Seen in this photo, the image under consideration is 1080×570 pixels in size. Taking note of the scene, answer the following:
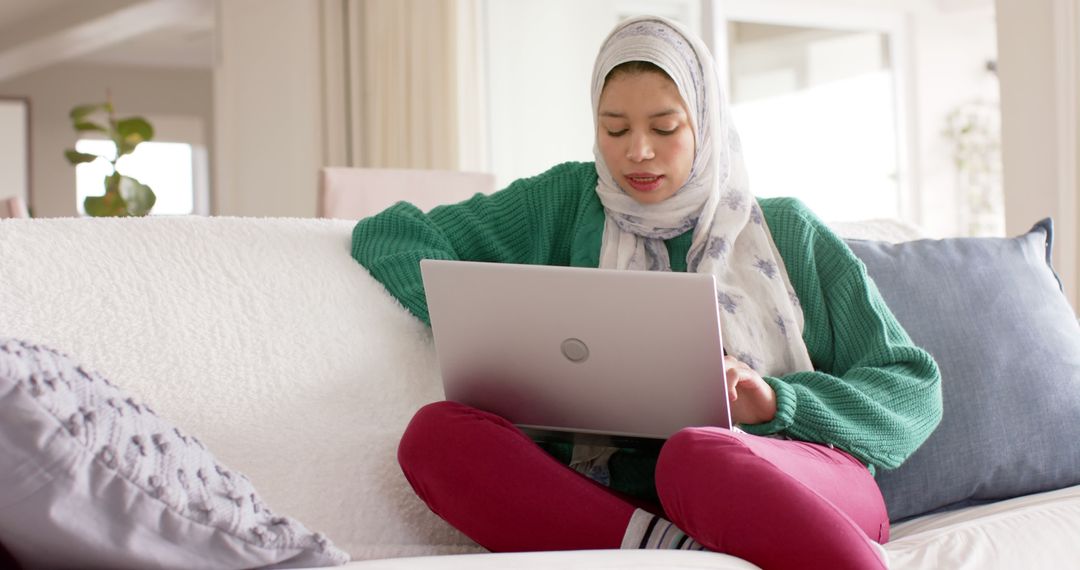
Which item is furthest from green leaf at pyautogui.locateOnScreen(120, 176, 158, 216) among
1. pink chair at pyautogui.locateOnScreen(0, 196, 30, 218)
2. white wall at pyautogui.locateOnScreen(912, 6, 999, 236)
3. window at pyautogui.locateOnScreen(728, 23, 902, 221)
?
white wall at pyautogui.locateOnScreen(912, 6, 999, 236)

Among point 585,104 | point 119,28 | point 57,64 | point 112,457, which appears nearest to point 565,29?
point 585,104

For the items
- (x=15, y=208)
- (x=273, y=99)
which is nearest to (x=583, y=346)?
(x=15, y=208)

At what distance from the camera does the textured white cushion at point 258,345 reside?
1467 mm

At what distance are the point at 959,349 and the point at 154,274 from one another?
1.21 metres

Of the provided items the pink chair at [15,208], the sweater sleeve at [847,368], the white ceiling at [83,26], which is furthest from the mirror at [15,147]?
the sweater sleeve at [847,368]

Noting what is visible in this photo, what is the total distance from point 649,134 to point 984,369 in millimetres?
631

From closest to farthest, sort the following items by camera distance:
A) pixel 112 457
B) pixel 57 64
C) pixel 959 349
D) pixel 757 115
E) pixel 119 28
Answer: pixel 112 457 → pixel 959 349 → pixel 757 115 → pixel 119 28 → pixel 57 64

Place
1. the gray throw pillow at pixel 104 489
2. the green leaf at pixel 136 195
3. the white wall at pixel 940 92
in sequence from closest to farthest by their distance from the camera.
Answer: the gray throw pillow at pixel 104 489
the green leaf at pixel 136 195
the white wall at pixel 940 92

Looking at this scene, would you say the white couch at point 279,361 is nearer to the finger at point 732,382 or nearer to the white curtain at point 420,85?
the finger at point 732,382

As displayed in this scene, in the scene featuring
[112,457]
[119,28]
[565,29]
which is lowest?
[112,457]

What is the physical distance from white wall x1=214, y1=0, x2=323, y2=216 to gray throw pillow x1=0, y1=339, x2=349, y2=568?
16.5ft

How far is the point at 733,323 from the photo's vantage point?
170cm

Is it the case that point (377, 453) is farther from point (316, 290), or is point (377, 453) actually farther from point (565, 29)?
point (565, 29)

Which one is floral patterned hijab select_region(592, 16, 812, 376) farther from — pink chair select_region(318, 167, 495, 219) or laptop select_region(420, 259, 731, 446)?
pink chair select_region(318, 167, 495, 219)
